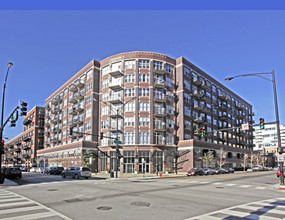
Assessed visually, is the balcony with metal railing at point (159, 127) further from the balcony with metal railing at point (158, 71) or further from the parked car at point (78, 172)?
the parked car at point (78, 172)

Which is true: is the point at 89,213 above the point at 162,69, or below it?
below

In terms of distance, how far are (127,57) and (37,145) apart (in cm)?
5920

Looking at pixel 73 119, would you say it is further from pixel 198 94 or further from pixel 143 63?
pixel 198 94

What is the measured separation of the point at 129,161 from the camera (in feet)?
169

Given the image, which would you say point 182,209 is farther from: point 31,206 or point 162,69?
point 162,69

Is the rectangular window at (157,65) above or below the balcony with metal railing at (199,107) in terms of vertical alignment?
above

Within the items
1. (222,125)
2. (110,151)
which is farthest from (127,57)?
(222,125)

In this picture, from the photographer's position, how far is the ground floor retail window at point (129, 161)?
5116cm

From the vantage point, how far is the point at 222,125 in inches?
3029

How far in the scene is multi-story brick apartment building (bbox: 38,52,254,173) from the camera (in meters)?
52.7

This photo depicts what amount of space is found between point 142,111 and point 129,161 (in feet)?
34.9

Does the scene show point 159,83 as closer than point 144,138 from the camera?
No

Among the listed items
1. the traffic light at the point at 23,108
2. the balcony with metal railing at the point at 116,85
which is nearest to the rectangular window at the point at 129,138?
the balcony with metal railing at the point at 116,85

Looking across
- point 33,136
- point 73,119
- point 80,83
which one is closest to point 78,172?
point 80,83
